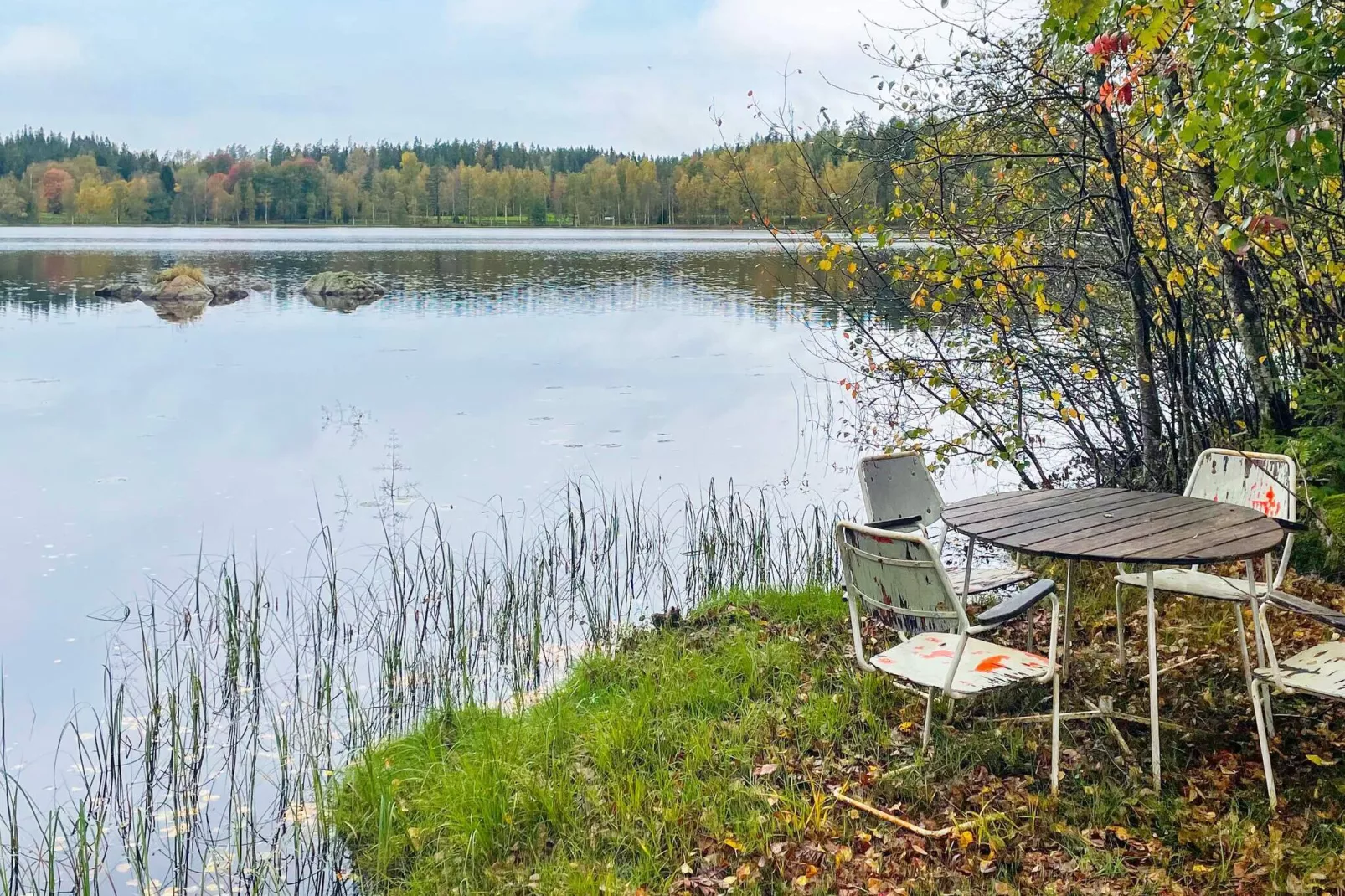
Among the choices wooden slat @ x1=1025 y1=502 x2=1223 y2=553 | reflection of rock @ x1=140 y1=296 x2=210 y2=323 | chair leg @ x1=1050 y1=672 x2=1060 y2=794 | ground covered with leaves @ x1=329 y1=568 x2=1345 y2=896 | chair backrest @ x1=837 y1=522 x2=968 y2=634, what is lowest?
ground covered with leaves @ x1=329 y1=568 x2=1345 y2=896

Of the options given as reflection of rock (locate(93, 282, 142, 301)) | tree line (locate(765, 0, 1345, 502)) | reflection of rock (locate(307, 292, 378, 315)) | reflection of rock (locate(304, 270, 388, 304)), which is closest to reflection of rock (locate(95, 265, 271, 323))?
reflection of rock (locate(93, 282, 142, 301))

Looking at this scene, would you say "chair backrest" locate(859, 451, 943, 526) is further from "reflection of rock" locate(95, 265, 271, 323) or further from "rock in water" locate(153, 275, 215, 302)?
"rock in water" locate(153, 275, 215, 302)

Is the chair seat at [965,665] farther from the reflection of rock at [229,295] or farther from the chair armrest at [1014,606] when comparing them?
the reflection of rock at [229,295]

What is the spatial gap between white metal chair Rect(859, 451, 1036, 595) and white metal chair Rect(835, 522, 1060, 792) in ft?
3.60

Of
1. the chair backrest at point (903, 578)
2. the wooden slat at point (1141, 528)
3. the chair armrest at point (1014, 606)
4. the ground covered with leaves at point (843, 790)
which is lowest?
the ground covered with leaves at point (843, 790)

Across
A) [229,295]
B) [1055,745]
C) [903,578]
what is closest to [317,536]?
[903,578]

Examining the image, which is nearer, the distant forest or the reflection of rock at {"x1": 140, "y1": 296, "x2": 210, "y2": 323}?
the reflection of rock at {"x1": 140, "y1": 296, "x2": 210, "y2": 323}

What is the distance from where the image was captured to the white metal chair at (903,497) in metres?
4.92

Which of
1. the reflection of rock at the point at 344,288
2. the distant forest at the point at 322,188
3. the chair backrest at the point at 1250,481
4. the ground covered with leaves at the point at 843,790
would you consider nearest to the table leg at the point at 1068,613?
the ground covered with leaves at the point at 843,790

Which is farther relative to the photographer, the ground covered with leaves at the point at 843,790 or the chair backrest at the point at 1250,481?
the chair backrest at the point at 1250,481

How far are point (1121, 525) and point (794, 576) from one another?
11.2 feet

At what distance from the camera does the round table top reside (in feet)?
11.1

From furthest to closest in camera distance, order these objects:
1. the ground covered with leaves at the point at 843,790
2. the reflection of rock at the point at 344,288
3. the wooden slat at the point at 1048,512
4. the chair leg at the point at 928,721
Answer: the reflection of rock at the point at 344,288 < the wooden slat at the point at 1048,512 < the chair leg at the point at 928,721 < the ground covered with leaves at the point at 843,790

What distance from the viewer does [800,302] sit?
84.3ft
